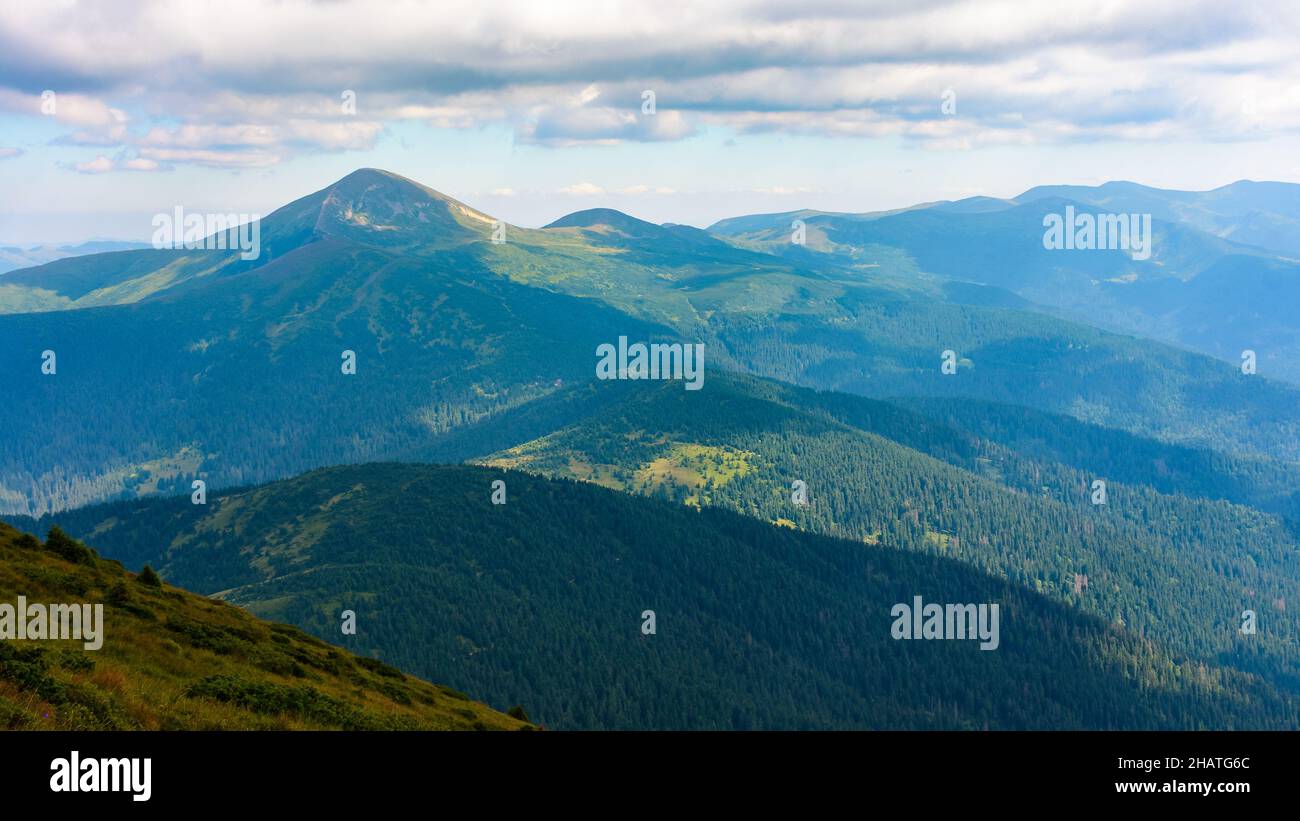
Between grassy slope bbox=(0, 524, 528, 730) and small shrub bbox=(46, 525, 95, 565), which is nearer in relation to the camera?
grassy slope bbox=(0, 524, 528, 730)

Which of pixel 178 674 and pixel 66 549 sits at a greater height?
pixel 66 549

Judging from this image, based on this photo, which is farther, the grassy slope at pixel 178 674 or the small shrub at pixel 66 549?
the small shrub at pixel 66 549

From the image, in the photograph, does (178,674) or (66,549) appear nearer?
(178,674)
